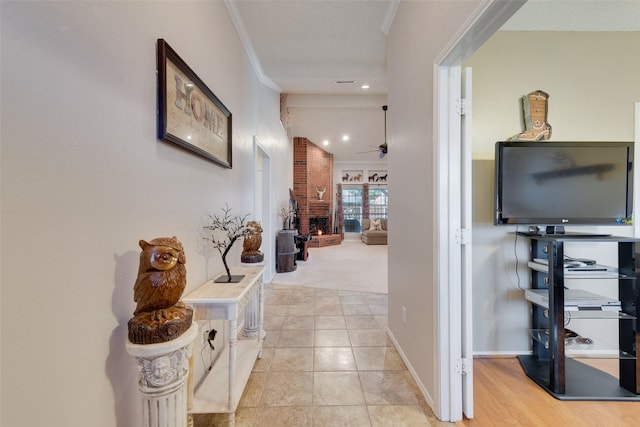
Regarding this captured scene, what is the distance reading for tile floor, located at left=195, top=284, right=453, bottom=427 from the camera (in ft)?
4.73

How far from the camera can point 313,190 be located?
7.88 m

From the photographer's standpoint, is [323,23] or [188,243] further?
[323,23]

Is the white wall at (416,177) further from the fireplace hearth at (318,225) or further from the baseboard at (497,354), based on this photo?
the fireplace hearth at (318,225)

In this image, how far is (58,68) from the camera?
0.71 meters

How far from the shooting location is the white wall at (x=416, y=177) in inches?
58.2

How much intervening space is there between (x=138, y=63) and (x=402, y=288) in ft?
7.23

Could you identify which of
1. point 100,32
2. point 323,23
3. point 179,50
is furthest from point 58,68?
point 323,23

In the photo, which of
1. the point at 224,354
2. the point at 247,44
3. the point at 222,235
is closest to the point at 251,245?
the point at 222,235

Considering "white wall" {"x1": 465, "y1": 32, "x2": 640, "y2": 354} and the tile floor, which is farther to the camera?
"white wall" {"x1": 465, "y1": 32, "x2": 640, "y2": 354}

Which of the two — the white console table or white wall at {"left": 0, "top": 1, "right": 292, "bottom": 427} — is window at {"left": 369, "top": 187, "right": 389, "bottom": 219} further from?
white wall at {"left": 0, "top": 1, "right": 292, "bottom": 427}

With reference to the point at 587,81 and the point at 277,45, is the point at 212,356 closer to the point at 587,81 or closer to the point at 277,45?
the point at 277,45

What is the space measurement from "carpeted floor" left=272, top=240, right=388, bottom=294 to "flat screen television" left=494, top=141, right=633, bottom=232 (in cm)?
225

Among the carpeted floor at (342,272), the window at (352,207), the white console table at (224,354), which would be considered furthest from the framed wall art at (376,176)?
the white console table at (224,354)

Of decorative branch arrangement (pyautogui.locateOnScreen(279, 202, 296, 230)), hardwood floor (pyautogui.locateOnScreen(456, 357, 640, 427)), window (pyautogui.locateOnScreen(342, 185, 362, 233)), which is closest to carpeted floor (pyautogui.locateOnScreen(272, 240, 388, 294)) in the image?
decorative branch arrangement (pyautogui.locateOnScreen(279, 202, 296, 230))
